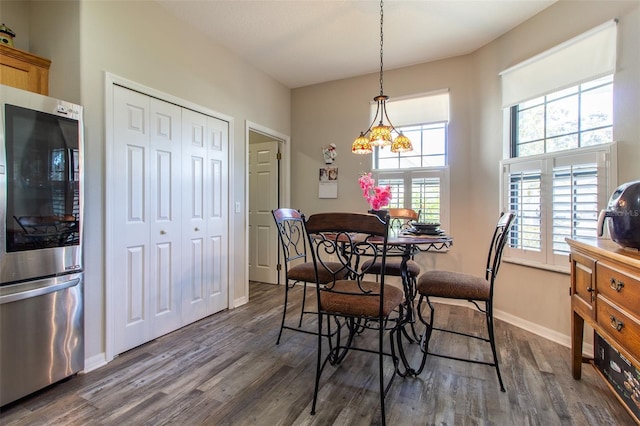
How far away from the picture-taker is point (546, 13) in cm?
257

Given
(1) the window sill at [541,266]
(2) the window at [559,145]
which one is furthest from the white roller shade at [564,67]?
(1) the window sill at [541,266]

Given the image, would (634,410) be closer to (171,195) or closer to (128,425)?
(128,425)

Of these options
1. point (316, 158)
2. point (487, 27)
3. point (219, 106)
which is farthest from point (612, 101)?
point (219, 106)

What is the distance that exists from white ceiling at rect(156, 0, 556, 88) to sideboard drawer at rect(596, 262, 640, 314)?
7.46 feet

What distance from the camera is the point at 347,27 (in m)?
2.87

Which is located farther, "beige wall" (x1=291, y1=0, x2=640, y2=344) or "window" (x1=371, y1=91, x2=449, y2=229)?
"window" (x1=371, y1=91, x2=449, y2=229)

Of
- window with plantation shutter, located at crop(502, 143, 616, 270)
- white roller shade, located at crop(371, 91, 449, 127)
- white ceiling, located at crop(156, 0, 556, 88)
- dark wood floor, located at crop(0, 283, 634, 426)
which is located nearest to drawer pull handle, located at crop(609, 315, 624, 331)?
dark wood floor, located at crop(0, 283, 634, 426)

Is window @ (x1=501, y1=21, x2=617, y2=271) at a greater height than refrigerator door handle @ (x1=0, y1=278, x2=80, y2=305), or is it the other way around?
window @ (x1=501, y1=21, x2=617, y2=271)

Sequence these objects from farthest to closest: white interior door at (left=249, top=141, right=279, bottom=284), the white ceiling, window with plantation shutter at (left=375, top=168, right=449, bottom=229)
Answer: white interior door at (left=249, top=141, right=279, bottom=284) < window with plantation shutter at (left=375, top=168, right=449, bottom=229) < the white ceiling

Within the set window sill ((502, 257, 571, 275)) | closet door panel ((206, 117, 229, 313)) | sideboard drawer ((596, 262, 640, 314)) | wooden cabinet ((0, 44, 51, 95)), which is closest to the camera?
sideboard drawer ((596, 262, 640, 314))

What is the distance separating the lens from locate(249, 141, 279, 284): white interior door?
4.28 meters

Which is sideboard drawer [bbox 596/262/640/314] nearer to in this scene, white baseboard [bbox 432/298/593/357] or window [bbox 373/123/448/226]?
white baseboard [bbox 432/298/593/357]

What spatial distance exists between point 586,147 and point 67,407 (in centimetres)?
378

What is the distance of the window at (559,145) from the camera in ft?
7.31
